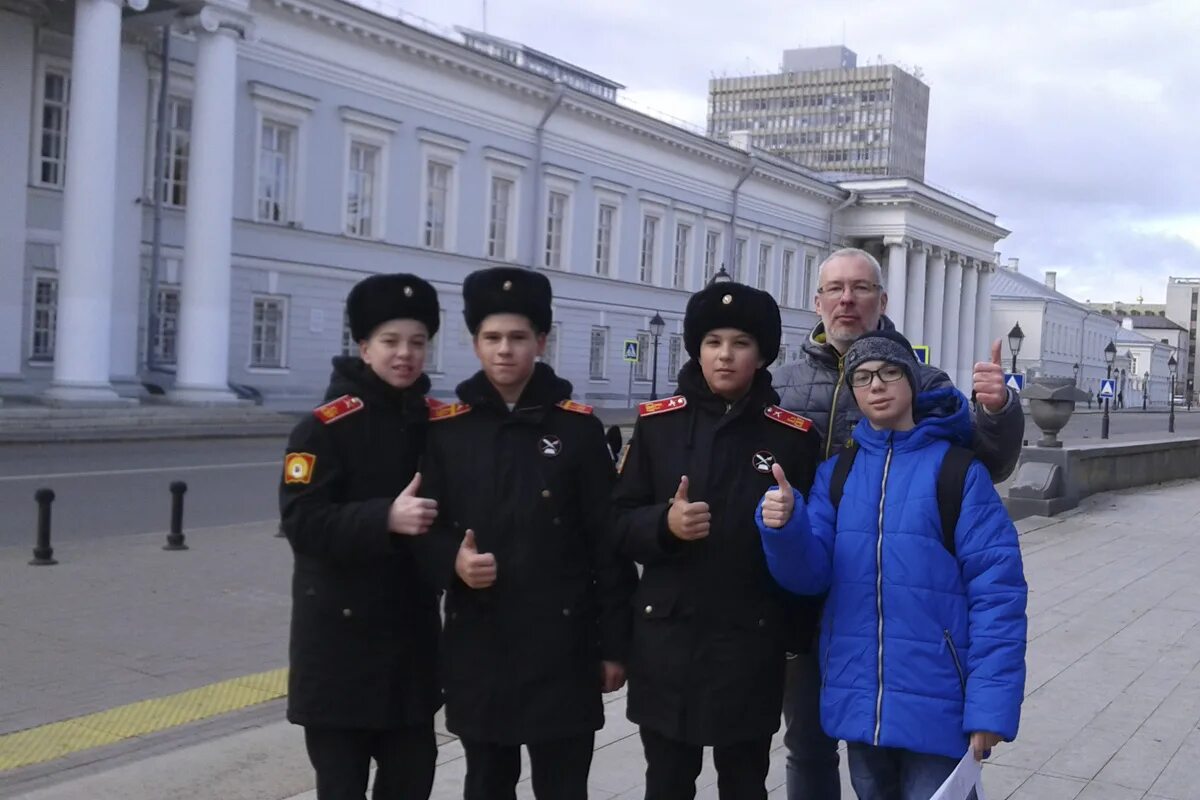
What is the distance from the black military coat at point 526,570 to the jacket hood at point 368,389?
5.0 inches

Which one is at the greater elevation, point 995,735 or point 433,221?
point 433,221

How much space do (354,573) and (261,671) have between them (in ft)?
12.3

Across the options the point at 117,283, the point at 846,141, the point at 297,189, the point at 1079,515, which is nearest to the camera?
the point at 1079,515

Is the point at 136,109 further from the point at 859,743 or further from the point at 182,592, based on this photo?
the point at 859,743

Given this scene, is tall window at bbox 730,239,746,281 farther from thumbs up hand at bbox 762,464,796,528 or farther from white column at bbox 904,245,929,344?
thumbs up hand at bbox 762,464,796,528

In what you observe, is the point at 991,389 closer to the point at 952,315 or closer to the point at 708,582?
the point at 708,582

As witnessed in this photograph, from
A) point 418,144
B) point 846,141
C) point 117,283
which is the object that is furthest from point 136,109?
point 846,141

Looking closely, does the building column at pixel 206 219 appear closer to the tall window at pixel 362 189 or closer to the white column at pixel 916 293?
the tall window at pixel 362 189

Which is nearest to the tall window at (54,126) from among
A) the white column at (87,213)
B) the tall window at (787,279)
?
the white column at (87,213)

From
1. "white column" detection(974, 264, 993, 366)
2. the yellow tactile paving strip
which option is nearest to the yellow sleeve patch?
the yellow tactile paving strip

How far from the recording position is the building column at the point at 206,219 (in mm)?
26656

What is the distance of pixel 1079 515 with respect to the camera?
1565cm

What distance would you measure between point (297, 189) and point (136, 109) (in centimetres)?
491

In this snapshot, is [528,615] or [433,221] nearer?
[528,615]
